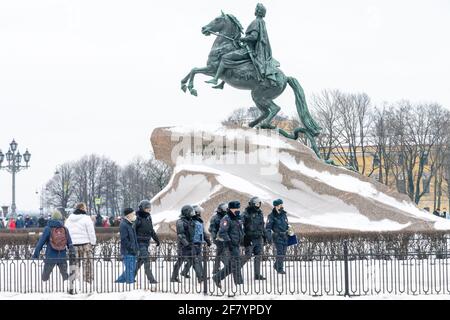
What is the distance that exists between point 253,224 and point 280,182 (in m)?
8.52

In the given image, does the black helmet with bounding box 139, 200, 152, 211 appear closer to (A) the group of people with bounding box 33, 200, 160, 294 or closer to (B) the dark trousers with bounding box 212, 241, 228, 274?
(A) the group of people with bounding box 33, 200, 160, 294

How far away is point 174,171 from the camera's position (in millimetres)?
26922

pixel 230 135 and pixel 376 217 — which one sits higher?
pixel 230 135

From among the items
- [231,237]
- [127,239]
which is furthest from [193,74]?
[127,239]

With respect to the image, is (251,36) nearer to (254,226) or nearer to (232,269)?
(254,226)

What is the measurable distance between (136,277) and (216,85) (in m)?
11.6

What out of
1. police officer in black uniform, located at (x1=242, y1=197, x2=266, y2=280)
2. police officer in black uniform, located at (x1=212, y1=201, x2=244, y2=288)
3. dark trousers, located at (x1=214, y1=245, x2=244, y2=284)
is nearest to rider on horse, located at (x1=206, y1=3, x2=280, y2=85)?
police officer in black uniform, located at (x1=242, y1=197, x2=266, y2=280)

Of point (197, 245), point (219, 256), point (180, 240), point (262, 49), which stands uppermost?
point (262, 49)

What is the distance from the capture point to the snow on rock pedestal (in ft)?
85.5

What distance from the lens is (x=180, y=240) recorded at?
17.4 m

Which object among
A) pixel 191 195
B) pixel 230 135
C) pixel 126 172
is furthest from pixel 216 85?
pixel 126 172

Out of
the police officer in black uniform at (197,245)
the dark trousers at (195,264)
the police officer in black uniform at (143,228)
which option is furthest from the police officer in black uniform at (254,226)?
the police officer in black uniform at (143,228)
